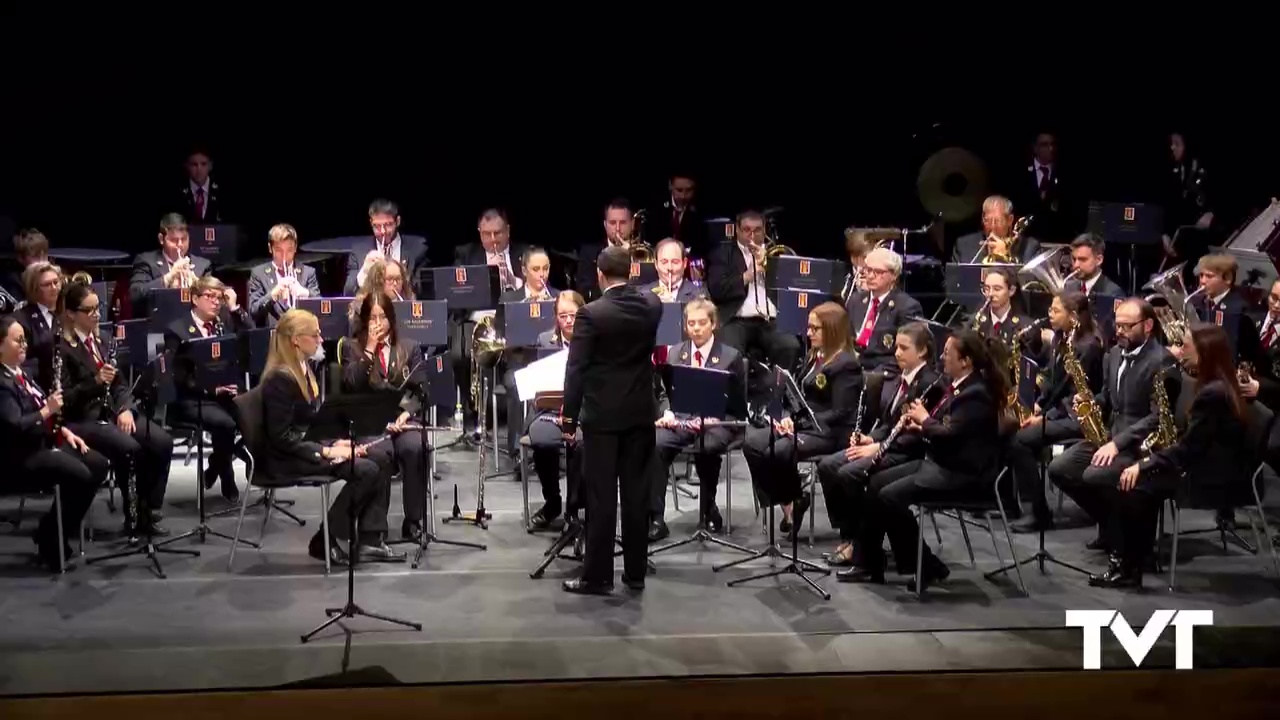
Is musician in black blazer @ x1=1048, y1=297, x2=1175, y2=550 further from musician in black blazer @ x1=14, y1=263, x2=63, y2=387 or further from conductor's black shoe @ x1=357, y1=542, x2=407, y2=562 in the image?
musician in black blazer @ x1=14, y1=263, x2=63, y2=387

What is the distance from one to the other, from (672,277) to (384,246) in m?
2.10

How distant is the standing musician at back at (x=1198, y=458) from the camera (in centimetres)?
696

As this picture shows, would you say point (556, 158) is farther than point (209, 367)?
Yes

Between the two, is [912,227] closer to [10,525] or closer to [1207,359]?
[1207,359]

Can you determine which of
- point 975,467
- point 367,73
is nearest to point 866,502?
point 975,467

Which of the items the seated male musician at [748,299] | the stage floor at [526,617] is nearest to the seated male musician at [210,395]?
the stage floor at [526,617]

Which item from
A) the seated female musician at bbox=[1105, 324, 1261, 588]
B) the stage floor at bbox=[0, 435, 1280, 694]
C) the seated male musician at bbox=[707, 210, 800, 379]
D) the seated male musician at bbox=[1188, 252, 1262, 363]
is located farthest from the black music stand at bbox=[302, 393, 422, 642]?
the seated male musician at bbox=[1188, 252, 1262, 363]

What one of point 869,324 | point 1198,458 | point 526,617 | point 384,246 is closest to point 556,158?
point 384,246

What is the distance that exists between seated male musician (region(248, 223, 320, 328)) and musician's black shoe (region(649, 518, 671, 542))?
287cm

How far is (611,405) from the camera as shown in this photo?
6832 millimetres

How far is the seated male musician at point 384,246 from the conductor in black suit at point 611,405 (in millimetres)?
3279

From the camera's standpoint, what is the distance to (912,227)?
1192 cm

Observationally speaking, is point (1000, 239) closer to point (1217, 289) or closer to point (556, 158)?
point (1217, 289)

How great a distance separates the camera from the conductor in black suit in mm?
6809
